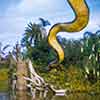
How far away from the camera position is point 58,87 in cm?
971

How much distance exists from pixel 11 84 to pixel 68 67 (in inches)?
50.5

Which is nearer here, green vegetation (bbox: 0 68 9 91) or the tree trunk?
the tree trunk

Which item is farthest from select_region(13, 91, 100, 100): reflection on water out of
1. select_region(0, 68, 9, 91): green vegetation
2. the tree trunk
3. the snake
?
the snake

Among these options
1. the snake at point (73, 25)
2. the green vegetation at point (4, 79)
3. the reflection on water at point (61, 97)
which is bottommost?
the reflection on water at point (61, 97)

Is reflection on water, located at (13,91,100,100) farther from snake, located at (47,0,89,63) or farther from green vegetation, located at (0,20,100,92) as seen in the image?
snake, located at (47,0,89,63)

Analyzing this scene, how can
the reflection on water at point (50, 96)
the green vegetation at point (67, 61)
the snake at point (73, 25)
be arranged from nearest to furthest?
the reflection on water at point (50, 96)
the snake at point (73, 25)
the green vegetation at point (67, 61)

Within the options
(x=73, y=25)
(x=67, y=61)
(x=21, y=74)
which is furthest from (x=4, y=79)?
(x=73, y=25)

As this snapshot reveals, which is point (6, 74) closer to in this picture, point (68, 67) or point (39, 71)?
point (39, 71)

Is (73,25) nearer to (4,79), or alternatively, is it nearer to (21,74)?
(21,74)

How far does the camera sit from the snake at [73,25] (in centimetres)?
925

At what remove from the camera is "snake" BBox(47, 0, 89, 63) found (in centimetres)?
925

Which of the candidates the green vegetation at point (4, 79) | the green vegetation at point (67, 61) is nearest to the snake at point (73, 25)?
the green vegetation at point (67, 61)

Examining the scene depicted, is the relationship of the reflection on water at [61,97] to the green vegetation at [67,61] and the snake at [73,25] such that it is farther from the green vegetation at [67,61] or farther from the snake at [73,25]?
the snake at [73,25]

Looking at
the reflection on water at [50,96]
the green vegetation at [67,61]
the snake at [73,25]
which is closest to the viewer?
the reflection on water at [50,96]
